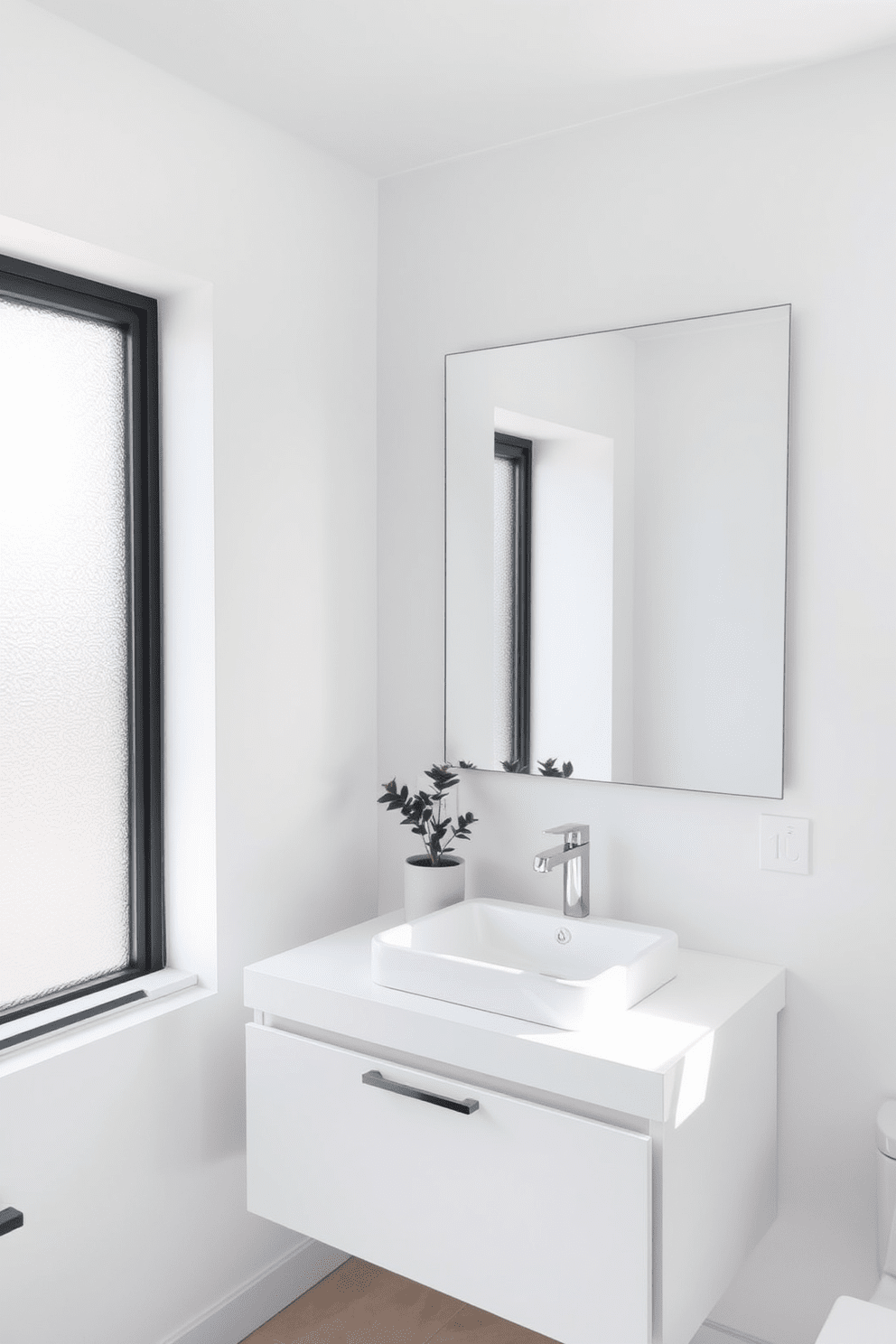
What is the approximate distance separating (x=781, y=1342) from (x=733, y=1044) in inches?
27.4

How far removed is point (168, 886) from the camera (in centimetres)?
213

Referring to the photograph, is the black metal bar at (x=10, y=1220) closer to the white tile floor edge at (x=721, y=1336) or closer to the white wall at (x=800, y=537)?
the white wall at (x=800, y=537)

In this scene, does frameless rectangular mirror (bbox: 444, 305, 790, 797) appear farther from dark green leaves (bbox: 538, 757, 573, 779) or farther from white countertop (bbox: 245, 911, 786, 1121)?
white countertop (bbox: 245, 911, 786, 1121)

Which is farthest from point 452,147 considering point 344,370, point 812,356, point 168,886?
point 168,886

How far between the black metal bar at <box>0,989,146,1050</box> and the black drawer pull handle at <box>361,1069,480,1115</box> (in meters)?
0.49

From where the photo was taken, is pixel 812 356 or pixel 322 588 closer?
pixel 812 356

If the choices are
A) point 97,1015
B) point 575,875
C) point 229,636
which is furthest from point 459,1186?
point 229,636

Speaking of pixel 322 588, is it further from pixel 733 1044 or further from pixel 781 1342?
pixel 781 1342

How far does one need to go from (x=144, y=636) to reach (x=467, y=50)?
1.20 metres

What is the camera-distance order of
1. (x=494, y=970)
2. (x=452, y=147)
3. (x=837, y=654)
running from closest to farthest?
(x=494, y=970), (x=837, y=654), (x=452, y=147)

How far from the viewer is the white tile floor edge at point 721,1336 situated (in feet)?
6.57

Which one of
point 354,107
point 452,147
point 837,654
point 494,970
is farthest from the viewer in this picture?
point 452,147

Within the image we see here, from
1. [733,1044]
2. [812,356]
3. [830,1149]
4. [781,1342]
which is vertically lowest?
[781,1342]

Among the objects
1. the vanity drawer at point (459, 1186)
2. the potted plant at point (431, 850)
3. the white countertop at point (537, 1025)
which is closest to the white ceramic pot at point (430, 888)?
the potted plant at point (431, 850)
